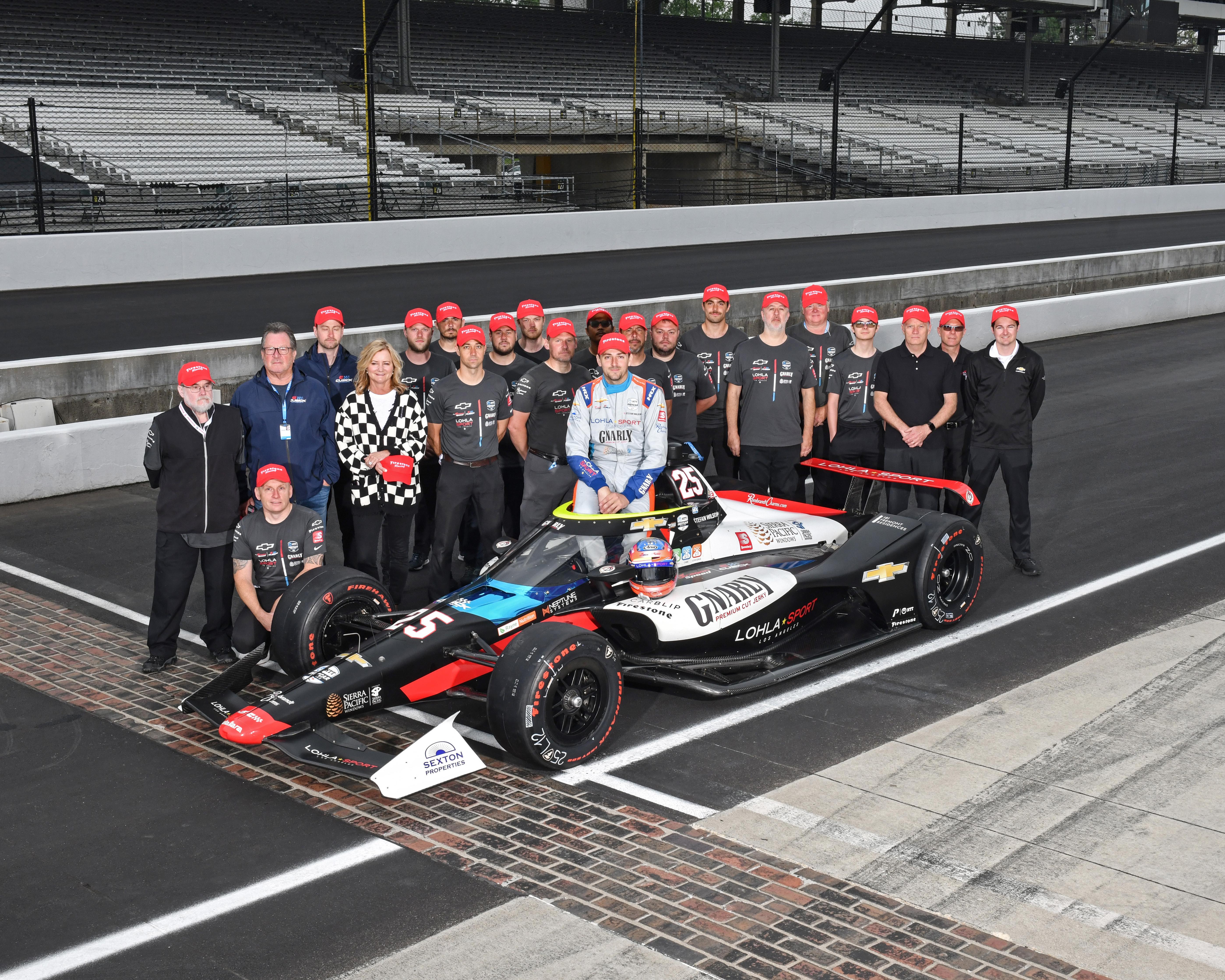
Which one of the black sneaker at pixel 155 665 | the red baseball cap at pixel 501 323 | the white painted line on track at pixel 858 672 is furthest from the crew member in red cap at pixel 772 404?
the black sneaker at pixel 155 665

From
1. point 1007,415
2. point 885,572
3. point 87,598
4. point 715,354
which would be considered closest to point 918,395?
point 1007,415

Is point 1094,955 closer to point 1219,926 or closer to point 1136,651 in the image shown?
point 1219,926

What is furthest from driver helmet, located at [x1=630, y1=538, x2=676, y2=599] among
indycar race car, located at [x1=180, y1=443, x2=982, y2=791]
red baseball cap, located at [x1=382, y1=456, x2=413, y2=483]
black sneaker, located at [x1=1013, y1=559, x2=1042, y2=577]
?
black sneaker, located at [x1=1013, y1=559, x2=1042, y2=577]

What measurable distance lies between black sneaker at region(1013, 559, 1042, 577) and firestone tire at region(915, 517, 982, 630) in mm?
1019

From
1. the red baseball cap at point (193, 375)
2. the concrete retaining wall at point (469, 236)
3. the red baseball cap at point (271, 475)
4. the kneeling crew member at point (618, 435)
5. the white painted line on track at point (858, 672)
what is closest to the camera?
the white painted line on track at point (858, 672)

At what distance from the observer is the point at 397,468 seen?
27.2 ft

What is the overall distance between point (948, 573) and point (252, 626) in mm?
4388

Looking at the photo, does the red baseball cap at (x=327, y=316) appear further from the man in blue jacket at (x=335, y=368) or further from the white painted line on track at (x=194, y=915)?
the white painted line on track at (x=194, y=915)

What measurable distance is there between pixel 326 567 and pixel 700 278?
1843 centimetres

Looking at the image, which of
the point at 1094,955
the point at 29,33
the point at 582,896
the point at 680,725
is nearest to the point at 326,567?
the point at 680,725

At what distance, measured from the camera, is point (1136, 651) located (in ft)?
27.0

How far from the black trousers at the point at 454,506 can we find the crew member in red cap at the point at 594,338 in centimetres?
101

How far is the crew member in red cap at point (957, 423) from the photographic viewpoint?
966 centimetres

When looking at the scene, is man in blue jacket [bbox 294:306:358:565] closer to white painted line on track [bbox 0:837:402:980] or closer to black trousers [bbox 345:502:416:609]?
black trousers [bbox 345:502:416:609]
